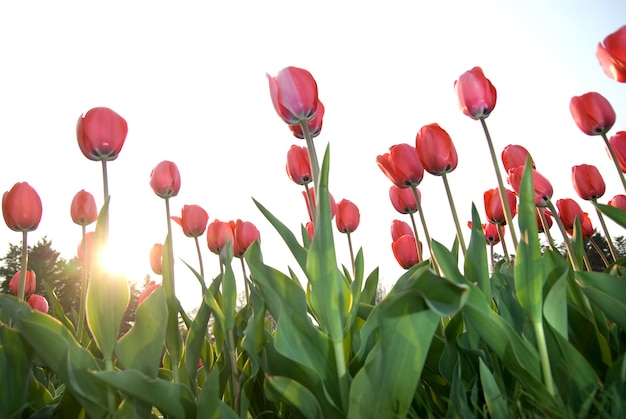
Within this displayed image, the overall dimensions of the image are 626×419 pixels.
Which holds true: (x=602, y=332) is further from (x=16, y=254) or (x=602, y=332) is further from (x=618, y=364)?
(x=16, y=254)

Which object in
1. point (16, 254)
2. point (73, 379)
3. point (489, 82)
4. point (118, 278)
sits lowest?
point (73, 379)

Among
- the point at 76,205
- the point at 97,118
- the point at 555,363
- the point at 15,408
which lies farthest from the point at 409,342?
the point at 76,205

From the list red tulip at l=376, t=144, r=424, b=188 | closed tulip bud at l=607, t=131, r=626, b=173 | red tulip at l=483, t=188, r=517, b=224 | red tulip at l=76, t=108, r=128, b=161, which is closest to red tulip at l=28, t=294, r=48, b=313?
red tulip at l=76, t=108, r=128, b=161

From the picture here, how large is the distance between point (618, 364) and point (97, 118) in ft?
6.60

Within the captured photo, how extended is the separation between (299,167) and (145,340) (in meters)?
1.14

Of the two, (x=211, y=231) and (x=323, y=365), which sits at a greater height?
(x=211, y=231)

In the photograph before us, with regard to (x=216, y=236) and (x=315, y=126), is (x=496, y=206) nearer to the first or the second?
(x=315, y=126)

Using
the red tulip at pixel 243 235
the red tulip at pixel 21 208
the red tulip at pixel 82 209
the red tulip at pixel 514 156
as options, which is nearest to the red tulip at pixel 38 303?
the red tulip at pixel 82 209

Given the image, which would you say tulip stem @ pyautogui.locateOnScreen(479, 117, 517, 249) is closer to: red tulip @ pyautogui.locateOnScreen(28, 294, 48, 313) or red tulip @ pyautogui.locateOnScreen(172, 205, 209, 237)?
red tulip @ pyautogui.locateOnScreen(172, 205, 209, 237)

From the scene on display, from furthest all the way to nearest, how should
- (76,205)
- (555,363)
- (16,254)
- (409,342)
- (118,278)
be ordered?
(16,254) < (76,205) < (118,278) < (555,363) < (409,342)

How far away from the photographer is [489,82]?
6.88 feet

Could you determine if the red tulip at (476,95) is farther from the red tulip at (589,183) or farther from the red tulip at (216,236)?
the red tulip at (216,236)

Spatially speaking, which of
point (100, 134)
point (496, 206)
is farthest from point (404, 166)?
point (100, 134)

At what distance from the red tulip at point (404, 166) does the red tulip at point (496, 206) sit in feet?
2.27
